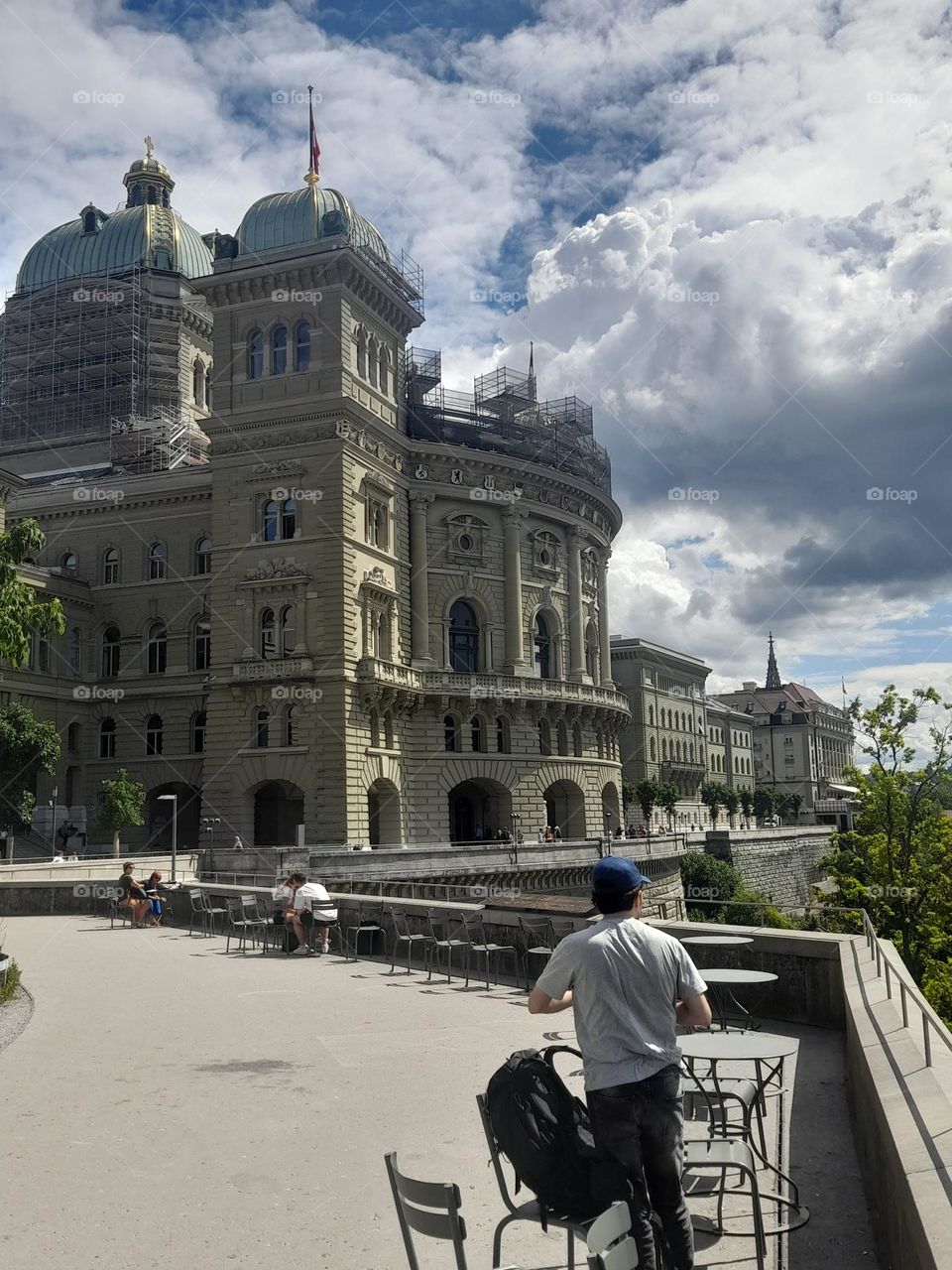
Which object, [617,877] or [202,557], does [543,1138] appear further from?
[202,557]

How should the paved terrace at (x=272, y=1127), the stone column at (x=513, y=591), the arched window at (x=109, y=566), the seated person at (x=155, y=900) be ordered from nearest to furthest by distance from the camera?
the paved terrace at (x=272, y=1127)
the seated person at (x=155, y=900)
the arched window at (x=109, y=566)
the stone column at (x=513, y=591)

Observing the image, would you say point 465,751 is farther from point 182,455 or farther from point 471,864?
point 182,455

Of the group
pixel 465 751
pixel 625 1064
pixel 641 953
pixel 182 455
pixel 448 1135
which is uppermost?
A: pixel 182 455

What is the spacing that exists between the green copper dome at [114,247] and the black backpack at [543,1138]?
73.4m

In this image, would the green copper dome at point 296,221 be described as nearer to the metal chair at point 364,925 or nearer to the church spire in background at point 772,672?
the metal chair at point 364,925

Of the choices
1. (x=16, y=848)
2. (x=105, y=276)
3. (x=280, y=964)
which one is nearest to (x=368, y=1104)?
(x=280, y=964)

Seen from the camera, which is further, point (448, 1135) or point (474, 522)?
point (474, 522)

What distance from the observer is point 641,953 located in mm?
5512

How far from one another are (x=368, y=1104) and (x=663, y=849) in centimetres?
5311

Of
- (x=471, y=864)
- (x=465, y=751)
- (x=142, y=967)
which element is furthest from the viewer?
(x=465, y=751)

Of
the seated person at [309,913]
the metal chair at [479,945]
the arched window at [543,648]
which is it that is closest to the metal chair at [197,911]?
the seated person at [309,913]

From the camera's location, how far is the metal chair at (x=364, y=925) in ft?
64.4

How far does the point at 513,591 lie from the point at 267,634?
49.4 feet

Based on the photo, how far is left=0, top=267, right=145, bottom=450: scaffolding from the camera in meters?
67.7
